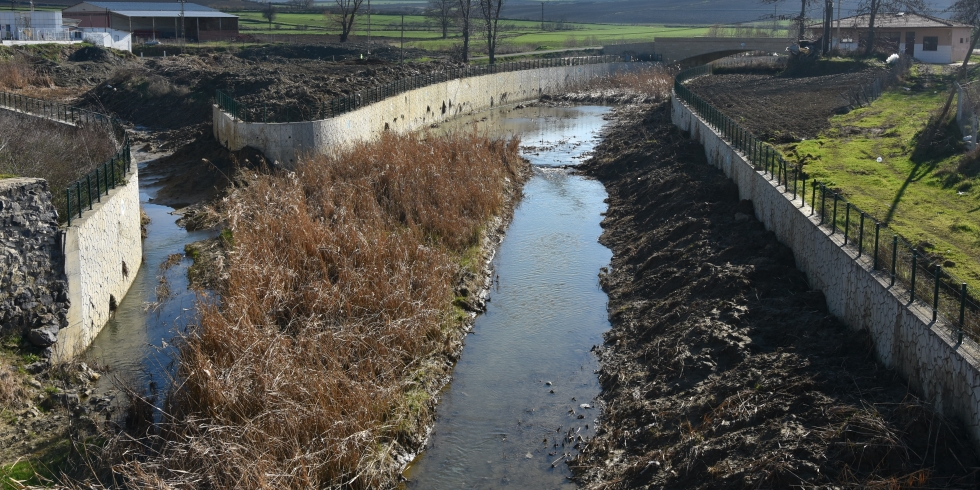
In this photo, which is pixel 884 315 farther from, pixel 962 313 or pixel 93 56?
pixel 93 56

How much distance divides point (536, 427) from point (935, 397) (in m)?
5.71

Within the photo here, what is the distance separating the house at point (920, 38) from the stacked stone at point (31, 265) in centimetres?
5969

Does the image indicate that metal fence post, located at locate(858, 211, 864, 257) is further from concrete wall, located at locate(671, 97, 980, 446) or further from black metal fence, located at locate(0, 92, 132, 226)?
black metal fence, located at locate(0, 92, 132, 226)

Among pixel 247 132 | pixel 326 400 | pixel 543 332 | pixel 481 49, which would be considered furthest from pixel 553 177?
pixel 481 49

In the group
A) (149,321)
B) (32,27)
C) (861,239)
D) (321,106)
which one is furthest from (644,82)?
(861,239)

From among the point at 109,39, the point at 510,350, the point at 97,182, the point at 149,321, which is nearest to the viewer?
the point at 510,350

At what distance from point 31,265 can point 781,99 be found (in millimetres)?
37227

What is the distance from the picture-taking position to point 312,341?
1482cm

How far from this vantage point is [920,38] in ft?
214

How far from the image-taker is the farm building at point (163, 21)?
97.7 metres

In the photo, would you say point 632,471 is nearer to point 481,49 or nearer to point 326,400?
point 326,400

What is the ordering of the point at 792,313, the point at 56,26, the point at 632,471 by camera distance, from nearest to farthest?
the point at 632,471 → the point at 792,313 → the point at 56,26

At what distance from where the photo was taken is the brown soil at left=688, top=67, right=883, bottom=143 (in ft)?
113

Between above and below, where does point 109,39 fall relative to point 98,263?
above
